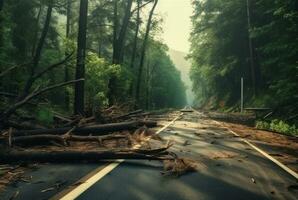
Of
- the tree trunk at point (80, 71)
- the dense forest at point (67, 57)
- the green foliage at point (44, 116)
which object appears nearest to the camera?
the green foliage at point (44, 116)

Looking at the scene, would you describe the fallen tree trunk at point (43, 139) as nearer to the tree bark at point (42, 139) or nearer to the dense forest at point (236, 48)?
the tree bark at point (42, 139)

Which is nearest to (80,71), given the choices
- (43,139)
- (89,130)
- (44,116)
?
(44,116)

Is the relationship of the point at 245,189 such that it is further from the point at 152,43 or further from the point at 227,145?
the point at 152,43

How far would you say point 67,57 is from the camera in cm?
1132

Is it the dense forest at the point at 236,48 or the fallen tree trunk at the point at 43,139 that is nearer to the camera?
the fallen tree trunk at the point at 43,139

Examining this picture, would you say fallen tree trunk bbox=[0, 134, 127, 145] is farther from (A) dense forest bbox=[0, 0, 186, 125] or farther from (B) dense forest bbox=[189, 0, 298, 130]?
(B) dense forest bbox=[189, 0, 298, 130]

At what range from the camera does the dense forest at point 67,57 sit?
14.6 metres

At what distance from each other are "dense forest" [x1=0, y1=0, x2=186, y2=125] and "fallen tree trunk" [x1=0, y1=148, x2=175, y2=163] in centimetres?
198

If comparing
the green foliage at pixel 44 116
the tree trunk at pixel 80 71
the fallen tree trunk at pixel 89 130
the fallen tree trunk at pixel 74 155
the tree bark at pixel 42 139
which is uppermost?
the tree trunk at pixel 80 71

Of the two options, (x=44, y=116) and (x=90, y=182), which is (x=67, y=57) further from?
(x=90, y=182)

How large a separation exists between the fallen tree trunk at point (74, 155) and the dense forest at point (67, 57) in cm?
198

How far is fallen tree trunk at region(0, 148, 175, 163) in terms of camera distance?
8.58 meters

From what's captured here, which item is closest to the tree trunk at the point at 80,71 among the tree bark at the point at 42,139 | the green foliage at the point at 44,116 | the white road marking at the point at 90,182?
the green foliage at the point at 44,116

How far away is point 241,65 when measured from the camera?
2052 inches
